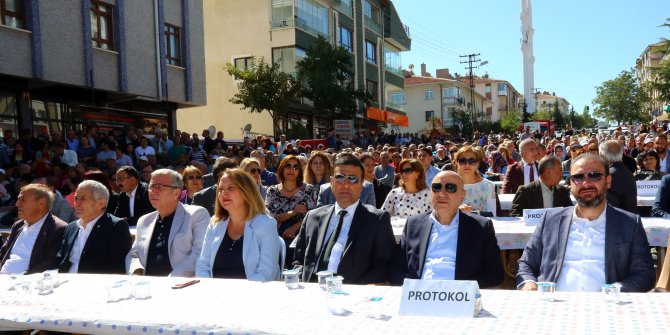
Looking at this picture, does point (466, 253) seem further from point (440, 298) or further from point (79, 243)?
point (79, 243)

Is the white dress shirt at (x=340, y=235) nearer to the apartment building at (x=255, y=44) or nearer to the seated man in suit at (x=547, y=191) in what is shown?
the seated man in suit at (x=547, y=191)

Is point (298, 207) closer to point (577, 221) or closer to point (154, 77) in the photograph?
point (577, 221)

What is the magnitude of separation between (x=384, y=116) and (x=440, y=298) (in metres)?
37.6

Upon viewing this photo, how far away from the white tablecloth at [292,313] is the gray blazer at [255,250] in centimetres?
67


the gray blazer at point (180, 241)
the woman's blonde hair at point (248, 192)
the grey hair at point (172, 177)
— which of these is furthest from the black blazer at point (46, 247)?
the woman's blonde hair at point (248, 192)

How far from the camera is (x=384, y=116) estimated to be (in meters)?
40.1

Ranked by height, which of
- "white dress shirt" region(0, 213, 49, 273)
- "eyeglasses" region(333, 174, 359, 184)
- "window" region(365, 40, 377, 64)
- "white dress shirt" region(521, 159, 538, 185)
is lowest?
"white dress shirt" region(0, 213, 49, 273)

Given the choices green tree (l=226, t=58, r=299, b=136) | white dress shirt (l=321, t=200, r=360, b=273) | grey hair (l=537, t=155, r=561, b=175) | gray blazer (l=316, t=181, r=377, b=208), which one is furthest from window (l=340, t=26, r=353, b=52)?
white dress shirt (l=321, t=200, r=360, b=273)

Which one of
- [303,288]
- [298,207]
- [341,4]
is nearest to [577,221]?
[303,288]

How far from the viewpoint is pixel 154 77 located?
1981 centimetres

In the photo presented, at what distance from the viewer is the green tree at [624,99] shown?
6225 cm

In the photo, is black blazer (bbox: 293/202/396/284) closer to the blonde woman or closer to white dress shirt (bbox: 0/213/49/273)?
the blonde woman

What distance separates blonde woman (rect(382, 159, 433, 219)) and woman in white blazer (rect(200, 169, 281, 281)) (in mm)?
2431

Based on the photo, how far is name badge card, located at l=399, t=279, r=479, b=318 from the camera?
9.02 ft
